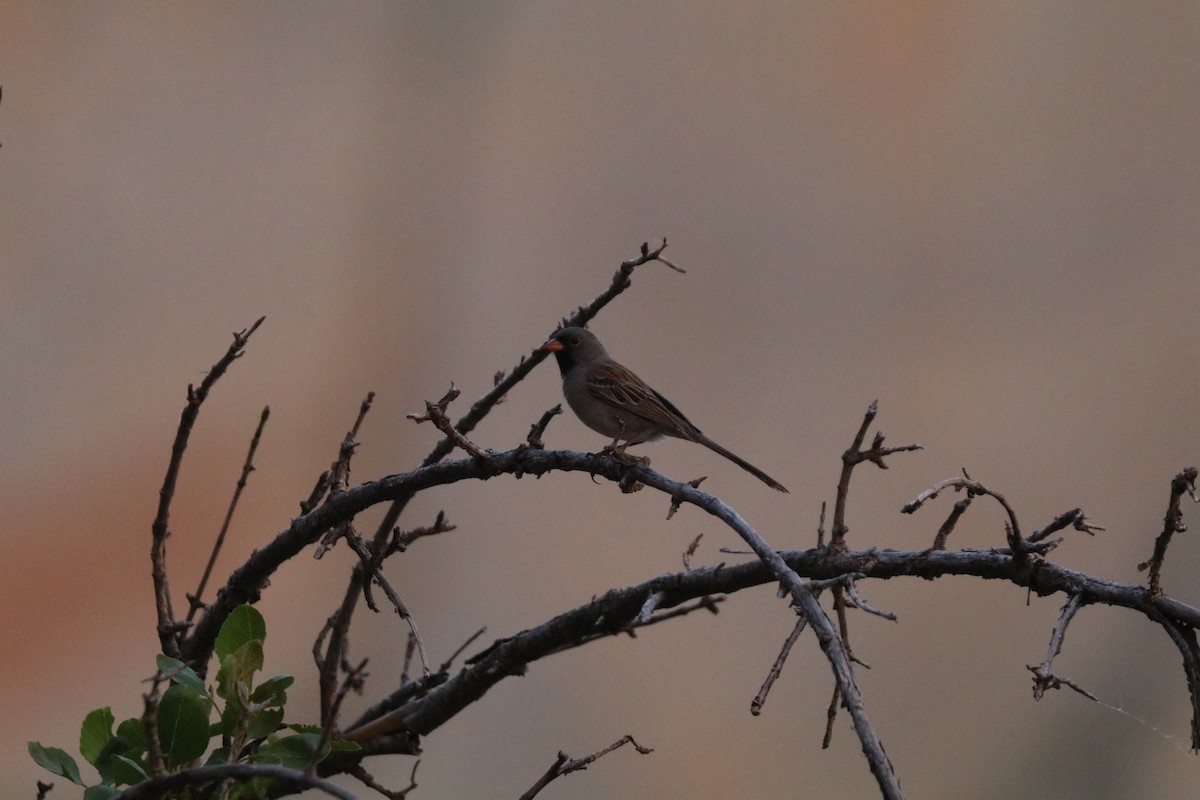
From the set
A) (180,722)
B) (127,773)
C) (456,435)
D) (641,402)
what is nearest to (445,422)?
(456,435)

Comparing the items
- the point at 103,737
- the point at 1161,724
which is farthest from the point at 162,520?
the point at 1161,724

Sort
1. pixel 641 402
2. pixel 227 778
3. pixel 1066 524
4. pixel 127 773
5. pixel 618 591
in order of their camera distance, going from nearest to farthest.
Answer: pixel 227 778
pixel 1066 524
pixel 127 773
pixel 618 591
pixel 641 402

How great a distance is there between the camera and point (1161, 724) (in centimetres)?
384

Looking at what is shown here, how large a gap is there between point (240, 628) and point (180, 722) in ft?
0.70

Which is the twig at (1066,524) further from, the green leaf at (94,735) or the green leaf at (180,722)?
the green leaf at (94,735)

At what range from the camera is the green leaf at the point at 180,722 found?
65.1 inches

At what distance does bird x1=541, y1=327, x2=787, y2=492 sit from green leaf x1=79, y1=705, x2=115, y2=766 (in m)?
1.54

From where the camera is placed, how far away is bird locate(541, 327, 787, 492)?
3168 millimetres

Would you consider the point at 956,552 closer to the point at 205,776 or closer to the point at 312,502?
the point at 205,776

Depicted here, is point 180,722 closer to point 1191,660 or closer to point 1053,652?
point 1053,652

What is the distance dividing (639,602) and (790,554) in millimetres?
286

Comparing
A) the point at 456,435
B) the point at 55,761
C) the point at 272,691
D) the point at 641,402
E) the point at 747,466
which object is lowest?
the point at 55,761

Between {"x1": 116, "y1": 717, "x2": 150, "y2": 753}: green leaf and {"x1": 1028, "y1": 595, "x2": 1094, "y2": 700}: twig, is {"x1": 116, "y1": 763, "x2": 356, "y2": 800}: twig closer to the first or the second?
{"x1": 116, "y1": 717, "x2": 150, "y2": 753}: green leaf

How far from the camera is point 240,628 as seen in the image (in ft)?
6.03
